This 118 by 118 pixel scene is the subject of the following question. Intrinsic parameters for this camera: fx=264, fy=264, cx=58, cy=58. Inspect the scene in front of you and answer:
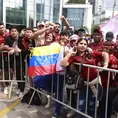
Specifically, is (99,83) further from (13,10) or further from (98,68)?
(13,10)

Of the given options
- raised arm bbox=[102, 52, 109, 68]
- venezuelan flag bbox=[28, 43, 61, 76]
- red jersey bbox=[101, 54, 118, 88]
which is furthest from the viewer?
venezuelan flag bbox=[28, 43, 61, 76]

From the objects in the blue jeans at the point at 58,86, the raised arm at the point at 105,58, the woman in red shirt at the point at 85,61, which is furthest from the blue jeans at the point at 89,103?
the blue jeans at the point at 58,86

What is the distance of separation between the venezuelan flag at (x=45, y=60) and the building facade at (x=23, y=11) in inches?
1768

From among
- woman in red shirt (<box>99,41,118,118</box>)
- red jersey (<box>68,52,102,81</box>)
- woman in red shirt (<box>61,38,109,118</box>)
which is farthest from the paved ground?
red jersey (<box>68,52,102,81</box>)

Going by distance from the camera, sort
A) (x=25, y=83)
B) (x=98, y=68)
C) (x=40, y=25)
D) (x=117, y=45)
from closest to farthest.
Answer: (x=98, y=68), (x=117, y=45), (x=40, y=25), (x=25, y=83)

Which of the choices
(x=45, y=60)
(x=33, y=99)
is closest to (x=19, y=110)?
(x=33, y=99)

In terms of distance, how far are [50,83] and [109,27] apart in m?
2.10

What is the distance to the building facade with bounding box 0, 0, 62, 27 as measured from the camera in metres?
52.6

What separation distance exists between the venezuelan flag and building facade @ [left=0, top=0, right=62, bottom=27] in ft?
147

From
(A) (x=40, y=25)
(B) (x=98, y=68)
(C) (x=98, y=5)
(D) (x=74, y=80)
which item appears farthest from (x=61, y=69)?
(C) (x=98, y=5)

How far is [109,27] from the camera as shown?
619 cm

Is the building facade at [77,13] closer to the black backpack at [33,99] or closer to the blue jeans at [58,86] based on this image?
the black backpack at [33,99]

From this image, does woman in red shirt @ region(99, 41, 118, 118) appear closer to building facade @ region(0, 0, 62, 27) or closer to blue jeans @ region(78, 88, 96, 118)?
blue jeans @ region(78, 88, 96, 118)

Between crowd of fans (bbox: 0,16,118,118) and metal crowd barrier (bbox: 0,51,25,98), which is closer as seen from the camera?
crowd of fans (bbox: 0,16,118,118)
